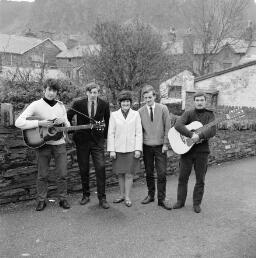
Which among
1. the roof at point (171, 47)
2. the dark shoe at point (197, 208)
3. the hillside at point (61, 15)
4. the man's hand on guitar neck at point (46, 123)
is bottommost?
the dark shoe at point (197, 208)

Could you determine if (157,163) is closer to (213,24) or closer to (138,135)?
(138,135)

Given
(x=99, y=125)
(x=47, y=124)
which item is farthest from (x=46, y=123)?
(x=99, y=125)

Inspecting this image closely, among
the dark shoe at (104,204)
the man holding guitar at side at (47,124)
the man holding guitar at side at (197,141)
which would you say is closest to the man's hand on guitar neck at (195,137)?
the man holding guitar at side at (197,141)

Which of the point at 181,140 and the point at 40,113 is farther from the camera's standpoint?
the point at 181,140

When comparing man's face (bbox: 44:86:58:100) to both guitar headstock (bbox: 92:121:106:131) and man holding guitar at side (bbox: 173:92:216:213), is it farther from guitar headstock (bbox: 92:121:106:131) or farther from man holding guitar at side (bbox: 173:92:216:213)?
man holding guitar at side (bbox: 173:92:216:213)

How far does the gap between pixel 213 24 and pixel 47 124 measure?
3023 centimetres

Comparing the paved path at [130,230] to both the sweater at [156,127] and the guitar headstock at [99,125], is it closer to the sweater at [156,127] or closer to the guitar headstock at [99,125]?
the sweater at [156,127]

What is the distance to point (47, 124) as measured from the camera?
4969mm

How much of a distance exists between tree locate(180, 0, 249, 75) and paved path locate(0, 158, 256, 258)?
92.4 feet

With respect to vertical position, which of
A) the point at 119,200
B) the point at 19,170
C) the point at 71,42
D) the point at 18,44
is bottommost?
the point at 119,200

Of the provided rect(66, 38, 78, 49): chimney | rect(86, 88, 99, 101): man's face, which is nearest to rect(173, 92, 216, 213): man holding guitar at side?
rect(86, 88, 99, 101): man's face

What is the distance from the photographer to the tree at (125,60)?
1459cm

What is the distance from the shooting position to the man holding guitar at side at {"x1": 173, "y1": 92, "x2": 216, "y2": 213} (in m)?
5.25

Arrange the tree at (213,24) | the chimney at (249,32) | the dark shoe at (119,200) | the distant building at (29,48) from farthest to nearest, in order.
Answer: the distant building at (29,48)
the chimney at (249,32)
the tree at (213,24)
the dark shoe at (119,200)
